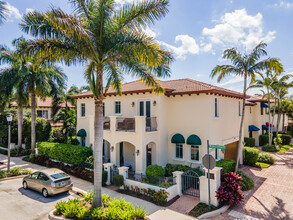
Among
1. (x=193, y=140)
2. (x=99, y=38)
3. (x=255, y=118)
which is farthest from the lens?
(x=255, y=118)

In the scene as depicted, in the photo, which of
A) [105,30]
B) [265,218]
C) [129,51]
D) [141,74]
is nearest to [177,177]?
[265,218]

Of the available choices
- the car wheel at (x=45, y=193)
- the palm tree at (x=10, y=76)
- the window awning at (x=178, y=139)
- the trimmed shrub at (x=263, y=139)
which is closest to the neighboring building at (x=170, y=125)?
the window awning at (x=178, y=139)

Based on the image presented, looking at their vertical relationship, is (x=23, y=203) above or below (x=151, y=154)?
below

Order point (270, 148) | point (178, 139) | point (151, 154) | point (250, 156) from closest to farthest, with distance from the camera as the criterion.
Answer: point (178, 139) < point (151, 154) < point (250, 156) < point (270, 148)

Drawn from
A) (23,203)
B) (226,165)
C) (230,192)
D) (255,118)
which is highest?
(255,118)

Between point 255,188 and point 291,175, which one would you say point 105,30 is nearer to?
point 255,188

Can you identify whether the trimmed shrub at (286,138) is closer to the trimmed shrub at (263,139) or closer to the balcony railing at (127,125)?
the trimmed shrub at (263,139)

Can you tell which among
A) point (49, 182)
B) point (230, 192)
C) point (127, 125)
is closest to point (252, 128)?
point (230, 192)

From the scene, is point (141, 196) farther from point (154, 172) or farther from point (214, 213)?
point (214, 213)
